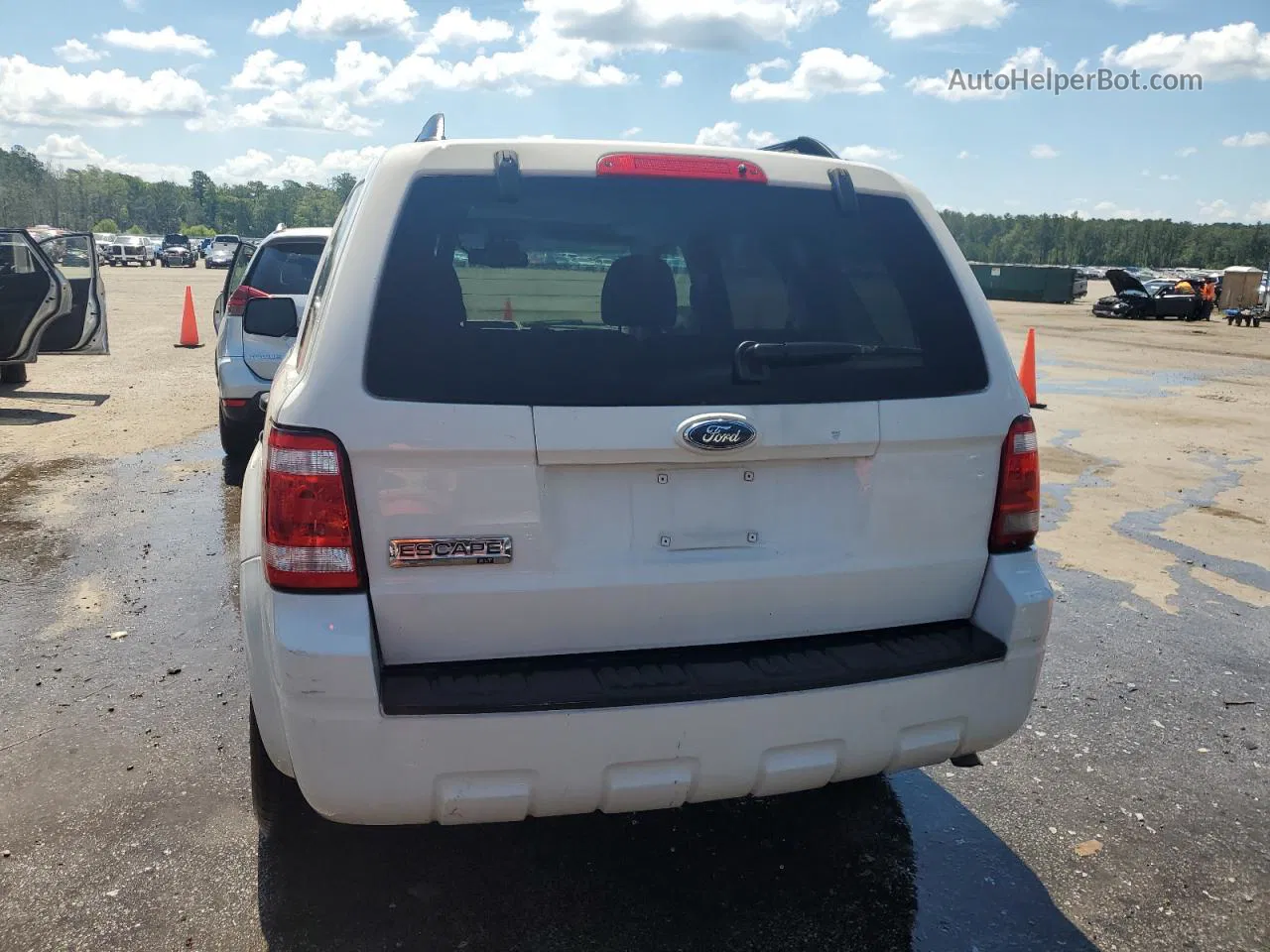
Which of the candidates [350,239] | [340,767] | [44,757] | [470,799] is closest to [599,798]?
[470,799]

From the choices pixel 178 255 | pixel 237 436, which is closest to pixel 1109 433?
pixel 237 436

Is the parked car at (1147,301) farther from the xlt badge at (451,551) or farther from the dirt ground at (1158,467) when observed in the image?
→ the xlt badge at (451,551)

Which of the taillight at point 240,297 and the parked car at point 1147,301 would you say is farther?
the parked car at point 1147,301

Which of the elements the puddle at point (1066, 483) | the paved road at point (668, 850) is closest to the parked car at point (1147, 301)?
the puddle at point (1066, 483)

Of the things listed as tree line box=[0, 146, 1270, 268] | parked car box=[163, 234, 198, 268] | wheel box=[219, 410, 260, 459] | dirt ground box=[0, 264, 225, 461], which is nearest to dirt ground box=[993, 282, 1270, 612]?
wheel box=[219, 410, 260, 459]

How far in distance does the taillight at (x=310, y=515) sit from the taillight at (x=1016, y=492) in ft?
5.53

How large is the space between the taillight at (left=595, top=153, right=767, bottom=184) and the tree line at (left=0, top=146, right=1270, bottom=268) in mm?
149635

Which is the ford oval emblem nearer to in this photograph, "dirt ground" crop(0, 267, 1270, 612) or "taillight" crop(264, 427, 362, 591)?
"taillight" crop(264, 427, 362, 591)

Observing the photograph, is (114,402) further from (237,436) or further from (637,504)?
(637,504)

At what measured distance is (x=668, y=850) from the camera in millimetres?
3252

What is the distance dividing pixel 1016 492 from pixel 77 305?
1205 cm

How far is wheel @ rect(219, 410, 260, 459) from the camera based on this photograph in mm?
8188

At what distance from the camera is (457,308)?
2486mm

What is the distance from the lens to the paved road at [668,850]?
9.36 feet
